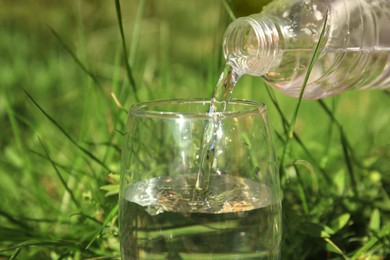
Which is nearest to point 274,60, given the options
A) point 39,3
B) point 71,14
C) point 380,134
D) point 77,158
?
point 77,158

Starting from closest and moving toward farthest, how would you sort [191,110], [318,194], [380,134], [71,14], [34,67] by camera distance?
[191,110] → [318,194] → [380,134] → [34,67] → [71,14]

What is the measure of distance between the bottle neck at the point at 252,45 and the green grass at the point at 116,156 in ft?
0.37

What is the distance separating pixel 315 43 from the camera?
3.16ft

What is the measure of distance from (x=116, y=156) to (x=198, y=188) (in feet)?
1.72

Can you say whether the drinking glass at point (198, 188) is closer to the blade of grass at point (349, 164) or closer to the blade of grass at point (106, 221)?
the blade of grass at point (106, 221)

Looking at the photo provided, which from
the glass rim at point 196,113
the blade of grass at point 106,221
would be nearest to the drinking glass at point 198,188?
the glass rim at point 196,113

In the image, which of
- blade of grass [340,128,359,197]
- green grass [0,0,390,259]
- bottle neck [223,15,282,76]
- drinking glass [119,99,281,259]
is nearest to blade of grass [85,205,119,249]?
green grass [0,0,390,259]

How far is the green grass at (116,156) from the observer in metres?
1.03

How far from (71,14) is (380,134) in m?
2.05

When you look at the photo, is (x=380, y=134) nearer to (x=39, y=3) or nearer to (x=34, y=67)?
(x=34, y=67)

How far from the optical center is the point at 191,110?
0.89 m

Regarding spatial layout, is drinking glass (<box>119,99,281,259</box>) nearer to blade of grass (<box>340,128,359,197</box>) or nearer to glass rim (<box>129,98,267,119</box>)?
glass rim (<box>129,98,267,119</box>)

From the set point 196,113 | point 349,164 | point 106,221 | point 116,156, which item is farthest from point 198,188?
point 116,156

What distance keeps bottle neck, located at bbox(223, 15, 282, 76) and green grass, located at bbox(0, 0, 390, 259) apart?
0.37 ft
